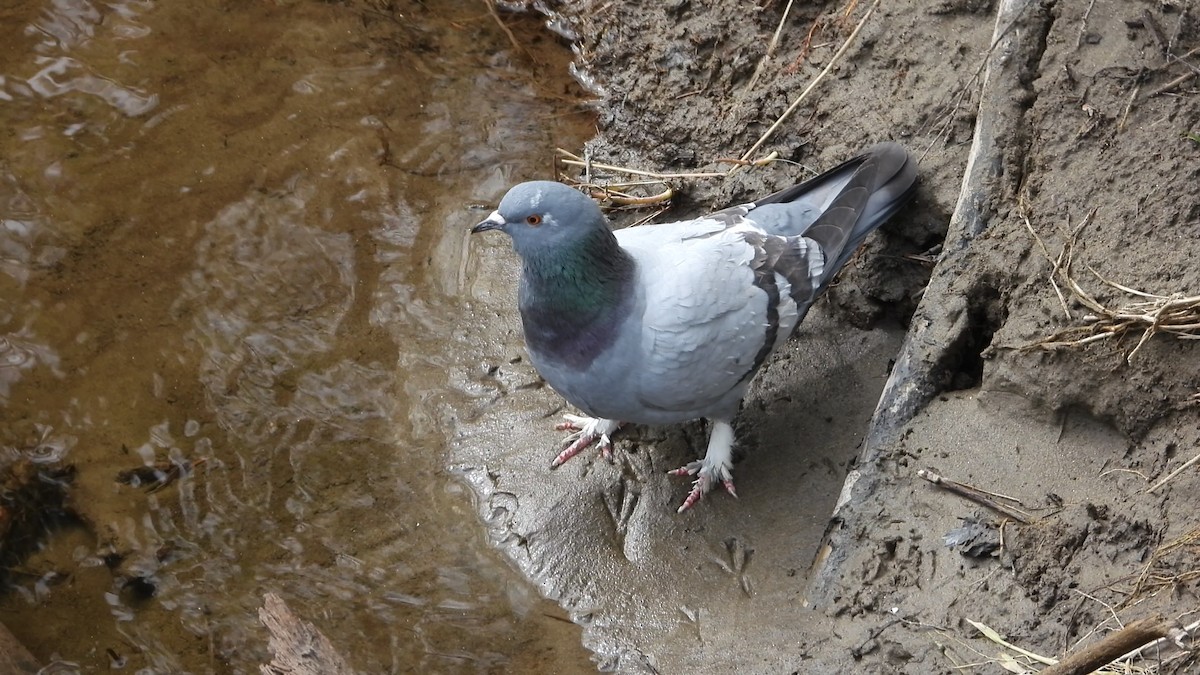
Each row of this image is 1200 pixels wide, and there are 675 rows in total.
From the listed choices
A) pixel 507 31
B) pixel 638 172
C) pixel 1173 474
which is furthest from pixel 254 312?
pixel 1173 474

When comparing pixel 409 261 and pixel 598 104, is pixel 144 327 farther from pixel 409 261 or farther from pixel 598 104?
pixel 598 104

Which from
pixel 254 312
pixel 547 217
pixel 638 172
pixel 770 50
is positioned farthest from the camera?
pixel 770 50

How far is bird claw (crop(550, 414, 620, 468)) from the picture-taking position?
4.59m

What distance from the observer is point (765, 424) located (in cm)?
468

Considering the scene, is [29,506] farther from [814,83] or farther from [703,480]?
[814,83]

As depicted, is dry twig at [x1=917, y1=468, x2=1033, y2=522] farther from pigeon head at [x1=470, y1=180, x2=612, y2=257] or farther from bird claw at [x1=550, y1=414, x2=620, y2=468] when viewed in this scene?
pigeon head at [x1=470, y1=180, x2=612, y2=257]

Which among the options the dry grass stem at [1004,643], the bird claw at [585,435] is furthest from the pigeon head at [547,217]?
the dry grass stem at [1004,643]

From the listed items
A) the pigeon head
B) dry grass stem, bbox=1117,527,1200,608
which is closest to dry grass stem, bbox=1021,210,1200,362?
dry grass stem, bbox=1117,527,1200,608

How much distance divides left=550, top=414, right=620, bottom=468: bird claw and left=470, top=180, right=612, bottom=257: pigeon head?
1.08 metres

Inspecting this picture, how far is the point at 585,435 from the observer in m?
4.62

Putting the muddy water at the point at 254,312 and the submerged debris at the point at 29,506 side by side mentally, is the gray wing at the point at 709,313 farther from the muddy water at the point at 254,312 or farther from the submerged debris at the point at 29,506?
the submerged debris at the point at 29,506

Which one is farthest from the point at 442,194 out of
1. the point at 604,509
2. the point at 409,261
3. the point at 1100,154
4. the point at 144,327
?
the point at 1100,154

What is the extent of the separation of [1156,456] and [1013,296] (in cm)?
79

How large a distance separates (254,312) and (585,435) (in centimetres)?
179
